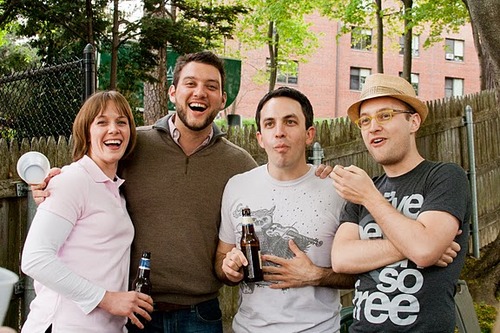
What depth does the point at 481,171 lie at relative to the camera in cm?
950

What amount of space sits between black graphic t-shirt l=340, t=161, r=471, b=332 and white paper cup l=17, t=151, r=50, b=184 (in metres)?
1.70

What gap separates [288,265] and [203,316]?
69cm

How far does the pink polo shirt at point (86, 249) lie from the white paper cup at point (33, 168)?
0.12m

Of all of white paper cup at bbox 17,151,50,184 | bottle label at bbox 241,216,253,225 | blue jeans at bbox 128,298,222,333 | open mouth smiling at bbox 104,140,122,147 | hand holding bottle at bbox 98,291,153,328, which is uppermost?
open mouth smiling at bbox 104,140,122,147

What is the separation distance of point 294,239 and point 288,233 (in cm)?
4

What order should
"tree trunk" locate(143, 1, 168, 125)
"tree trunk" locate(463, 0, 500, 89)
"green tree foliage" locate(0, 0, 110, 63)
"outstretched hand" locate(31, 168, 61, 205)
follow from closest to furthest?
"outstretched hand" locate(31, 168, 61, 205), "tree trunk" locate(463, 0, 500, 89), "green tree foliage" locate(0, 0, 110, 63), "tree trunk" locate(143, 1, 168, 125)

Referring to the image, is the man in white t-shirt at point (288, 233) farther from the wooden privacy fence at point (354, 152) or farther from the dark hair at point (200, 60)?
the wooden privacy fence at point (354, 152)

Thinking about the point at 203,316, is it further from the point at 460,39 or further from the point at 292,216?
the point at 460,39

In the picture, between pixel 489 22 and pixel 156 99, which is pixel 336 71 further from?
pixel 489 22

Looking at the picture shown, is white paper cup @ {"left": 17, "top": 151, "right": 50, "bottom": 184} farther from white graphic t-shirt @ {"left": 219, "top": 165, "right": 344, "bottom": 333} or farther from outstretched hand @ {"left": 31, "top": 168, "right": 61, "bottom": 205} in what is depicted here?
white graphic t-shirt @ {"left": 219, "top": 165, "right": 344, "bottom": 333}

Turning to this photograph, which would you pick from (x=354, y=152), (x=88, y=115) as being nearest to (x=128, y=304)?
(x=88, y=115)

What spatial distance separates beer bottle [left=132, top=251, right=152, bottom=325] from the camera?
3.07 meters

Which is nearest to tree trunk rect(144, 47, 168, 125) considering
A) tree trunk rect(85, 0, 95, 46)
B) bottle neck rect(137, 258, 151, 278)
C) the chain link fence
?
tree trunk rect(85, 0, 95, 46)

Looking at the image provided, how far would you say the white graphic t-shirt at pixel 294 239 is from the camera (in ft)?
10.2
